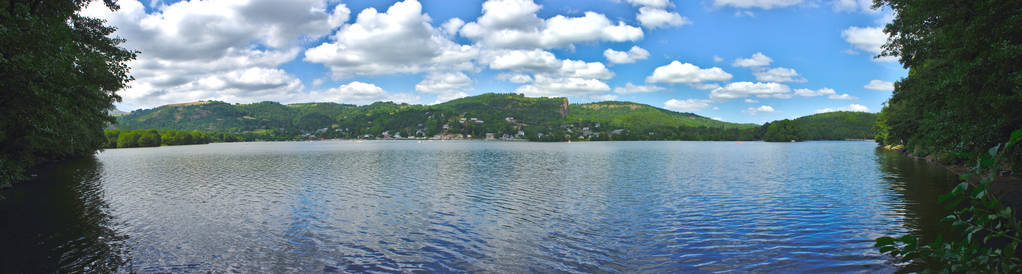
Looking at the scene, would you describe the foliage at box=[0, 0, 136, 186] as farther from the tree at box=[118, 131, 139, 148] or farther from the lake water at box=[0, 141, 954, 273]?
the tree at box=[118, 131, 139, 148]

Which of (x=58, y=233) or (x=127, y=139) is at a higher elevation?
(x=127, y=139)

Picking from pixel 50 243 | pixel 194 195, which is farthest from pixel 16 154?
pixel 50 243

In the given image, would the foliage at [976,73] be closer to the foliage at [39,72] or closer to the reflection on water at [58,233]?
the reflection on water at [58,233]

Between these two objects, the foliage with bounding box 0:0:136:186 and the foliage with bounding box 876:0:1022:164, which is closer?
the foliage with bounding box 0:0:136:186

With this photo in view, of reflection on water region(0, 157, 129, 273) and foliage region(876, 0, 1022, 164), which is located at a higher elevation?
foliage region(876, 0, 1022, 164)

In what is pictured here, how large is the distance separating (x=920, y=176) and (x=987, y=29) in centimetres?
2542

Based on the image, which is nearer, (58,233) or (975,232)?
(975,232)

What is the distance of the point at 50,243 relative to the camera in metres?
17.7

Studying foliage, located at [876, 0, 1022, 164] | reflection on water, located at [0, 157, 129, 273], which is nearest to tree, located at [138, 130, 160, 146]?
reflection on water, located at [0, 157, 129, 273]


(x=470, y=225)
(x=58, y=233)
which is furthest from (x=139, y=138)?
(x=470, y=225)

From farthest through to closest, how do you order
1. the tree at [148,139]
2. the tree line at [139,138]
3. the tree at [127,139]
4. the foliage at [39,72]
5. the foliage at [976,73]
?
the tree at [148,139] < the tree at [127,139] < the tree line at [139,138] < the foliage at [976,73] < the foliage at [39,72]

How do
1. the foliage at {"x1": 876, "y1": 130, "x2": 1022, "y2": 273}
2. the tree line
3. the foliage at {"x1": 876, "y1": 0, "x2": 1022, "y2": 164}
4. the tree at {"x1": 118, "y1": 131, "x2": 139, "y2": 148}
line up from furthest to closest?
the tree at {"x1": 118, "y1": 131, "x2": 139, "y2": 148}
the tree line
the foliage at {"x1": 876, "y1": 0, "x2": 1022, "y2": 164}
the foliage at {"x1": 876, "y1": 130, "x2": 1022, "y2": 273}

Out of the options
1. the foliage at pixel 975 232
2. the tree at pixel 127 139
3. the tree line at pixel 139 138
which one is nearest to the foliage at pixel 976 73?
the foliage at pixel 975 232

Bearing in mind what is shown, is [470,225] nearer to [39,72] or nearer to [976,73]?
[39,72]
